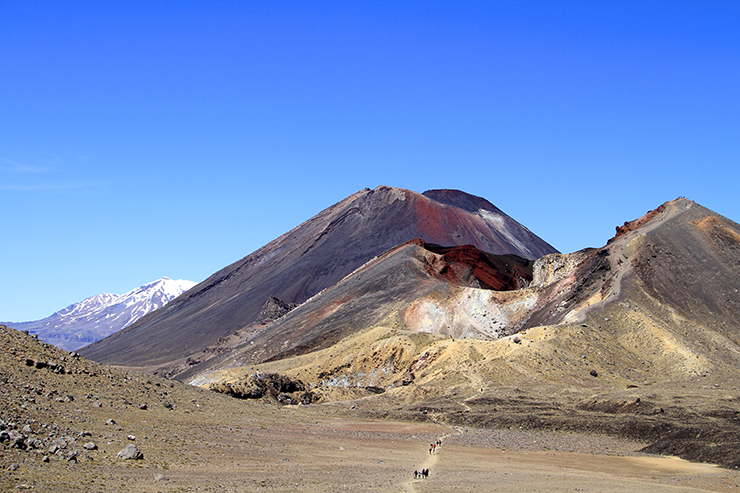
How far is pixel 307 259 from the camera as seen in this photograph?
13188 cm

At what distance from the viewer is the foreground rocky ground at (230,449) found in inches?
827

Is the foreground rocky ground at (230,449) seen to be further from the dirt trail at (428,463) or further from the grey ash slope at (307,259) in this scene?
the grey ash slope at (307,259)

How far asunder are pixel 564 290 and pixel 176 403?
162ft

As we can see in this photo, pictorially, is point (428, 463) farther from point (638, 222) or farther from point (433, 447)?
point (638, 222)

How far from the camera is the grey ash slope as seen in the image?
112375mm

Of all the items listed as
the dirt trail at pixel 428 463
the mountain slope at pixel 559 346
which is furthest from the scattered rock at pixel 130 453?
the mountain slope at pixel 559 346

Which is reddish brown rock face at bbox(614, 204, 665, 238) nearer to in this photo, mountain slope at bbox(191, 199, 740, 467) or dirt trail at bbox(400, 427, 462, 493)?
mountain slope at bbox(191, 199, 740, 467)

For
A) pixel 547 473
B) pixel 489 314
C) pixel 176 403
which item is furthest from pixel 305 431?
pixel 489 314

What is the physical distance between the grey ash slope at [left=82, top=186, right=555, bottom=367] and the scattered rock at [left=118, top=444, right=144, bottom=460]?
80727 mm

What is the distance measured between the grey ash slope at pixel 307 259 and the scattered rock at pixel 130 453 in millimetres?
80727

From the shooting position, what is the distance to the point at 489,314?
75438 mm

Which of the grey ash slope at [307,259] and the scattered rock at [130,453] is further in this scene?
the grey ash slope at [307,259]

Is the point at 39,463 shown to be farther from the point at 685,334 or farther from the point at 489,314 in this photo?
the point at 489,314

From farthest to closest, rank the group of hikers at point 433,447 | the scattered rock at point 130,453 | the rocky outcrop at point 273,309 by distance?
the rocky outcrop at point 273,309 < the group of hikers at point 433,447 < the scattered rock at point 130,453
